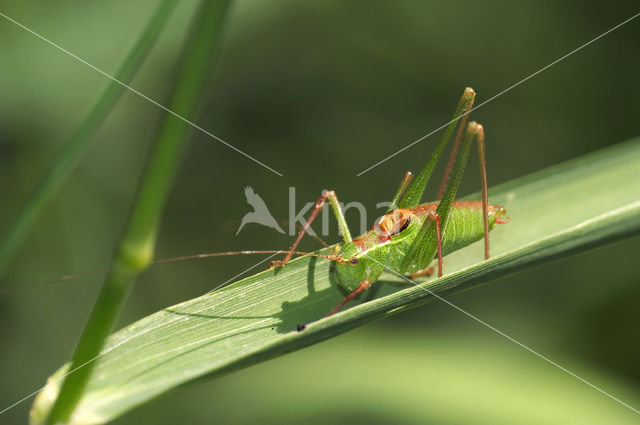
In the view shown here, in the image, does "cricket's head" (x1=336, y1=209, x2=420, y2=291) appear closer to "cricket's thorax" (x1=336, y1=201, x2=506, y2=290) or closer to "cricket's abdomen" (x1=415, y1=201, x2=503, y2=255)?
"cricket's thorax" (x1=336, y1=201, x2=506, y2=290)

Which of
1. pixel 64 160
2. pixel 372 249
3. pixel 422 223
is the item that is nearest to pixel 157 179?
pixel 64 160

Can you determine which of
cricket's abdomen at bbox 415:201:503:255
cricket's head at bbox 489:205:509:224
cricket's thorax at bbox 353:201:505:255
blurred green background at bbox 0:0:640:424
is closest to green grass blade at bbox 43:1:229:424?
blurred green background at bbox 0:0:640:424

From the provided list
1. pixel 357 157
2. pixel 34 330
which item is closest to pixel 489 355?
pixel 357 157

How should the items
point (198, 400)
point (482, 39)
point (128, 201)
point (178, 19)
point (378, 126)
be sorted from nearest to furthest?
point (198, 400) → point (178, 19) → point (128, 201) → point (482, 39) → point (378, 126)

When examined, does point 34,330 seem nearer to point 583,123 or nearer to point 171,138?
point 171,138

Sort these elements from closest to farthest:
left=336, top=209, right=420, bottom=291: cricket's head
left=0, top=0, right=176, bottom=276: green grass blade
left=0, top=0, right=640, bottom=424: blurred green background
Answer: left=0, top=0, right=176, bottom=276: green grass blade → left=336, top=209, right=420, bottom=291: cricket's head → left=0, top=0, right=640, bottom=424: blurred green background

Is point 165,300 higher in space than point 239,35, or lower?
lower
